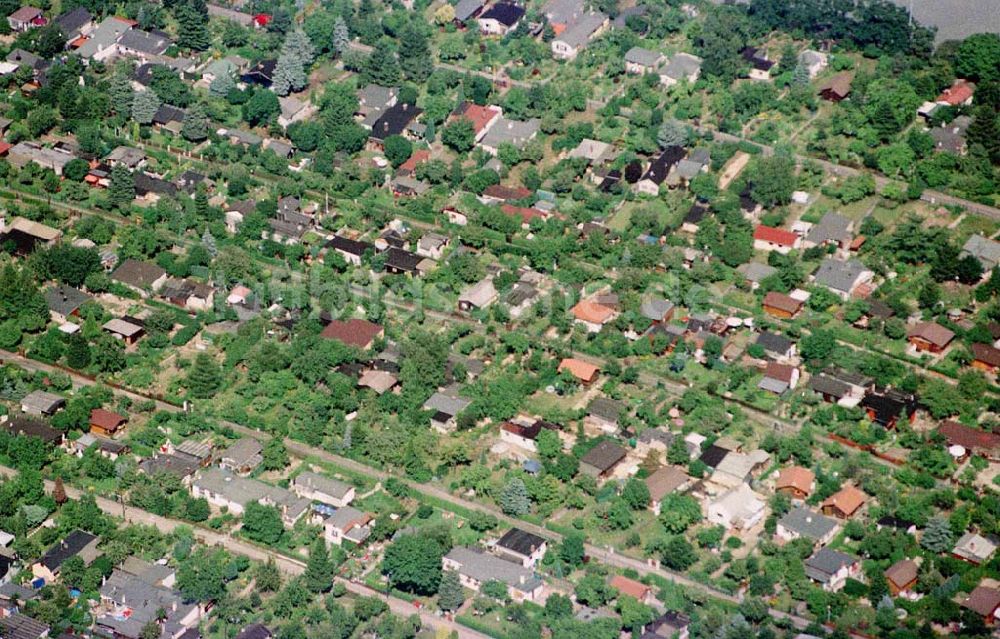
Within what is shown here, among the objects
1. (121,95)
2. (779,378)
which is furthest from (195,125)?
(779,378)

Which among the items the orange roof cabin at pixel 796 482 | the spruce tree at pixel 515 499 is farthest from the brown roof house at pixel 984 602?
the spruce tree at pixel 515 499

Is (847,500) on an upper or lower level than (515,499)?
upper

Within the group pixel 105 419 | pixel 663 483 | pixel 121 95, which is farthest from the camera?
pixel 121 95

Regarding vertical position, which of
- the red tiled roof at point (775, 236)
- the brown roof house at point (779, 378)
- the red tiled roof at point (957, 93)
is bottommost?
the brown roof house at point (779, 378)

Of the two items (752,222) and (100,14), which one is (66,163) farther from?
(752,222)

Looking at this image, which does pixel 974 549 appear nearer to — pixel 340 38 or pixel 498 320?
pixel 498 320

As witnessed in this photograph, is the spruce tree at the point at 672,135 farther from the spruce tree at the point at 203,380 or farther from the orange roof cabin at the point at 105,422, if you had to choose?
the orange roof cabin at the point at 105,422
